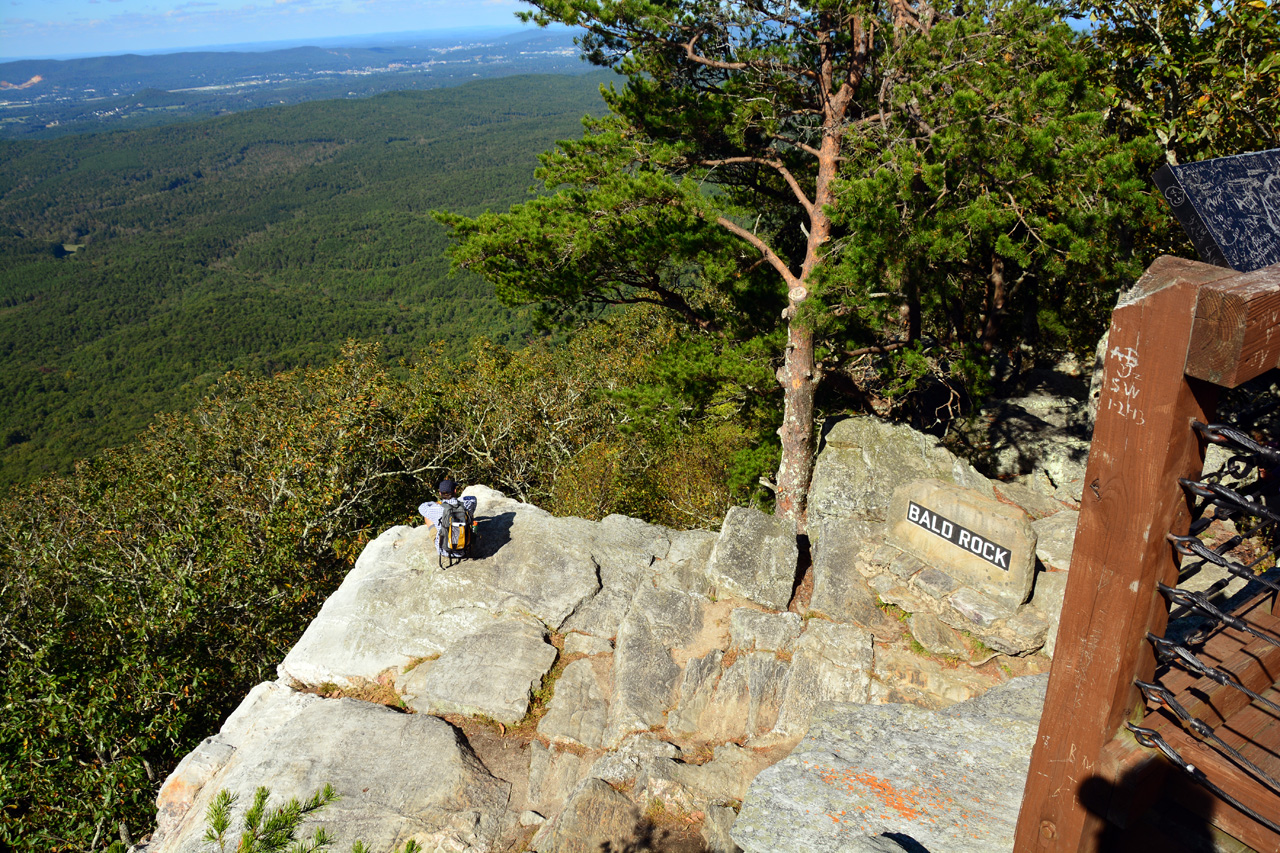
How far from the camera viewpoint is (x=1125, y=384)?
5.60 ft

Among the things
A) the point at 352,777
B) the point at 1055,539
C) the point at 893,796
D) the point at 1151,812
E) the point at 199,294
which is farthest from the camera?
the point at 199,294

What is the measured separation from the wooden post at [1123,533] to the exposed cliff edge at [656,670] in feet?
6.77

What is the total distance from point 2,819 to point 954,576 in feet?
34.8

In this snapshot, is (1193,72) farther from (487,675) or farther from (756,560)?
(487,675)

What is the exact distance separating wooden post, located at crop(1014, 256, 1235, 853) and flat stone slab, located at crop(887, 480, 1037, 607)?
5.00 metres

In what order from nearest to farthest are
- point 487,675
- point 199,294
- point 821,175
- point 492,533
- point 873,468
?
point 487,675 → point 821,175 → point 873,468 → point 492,533 → point 199,294

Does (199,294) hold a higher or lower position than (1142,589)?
lower

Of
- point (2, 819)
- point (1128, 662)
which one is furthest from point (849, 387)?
point (2, 819)

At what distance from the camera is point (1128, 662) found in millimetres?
1903

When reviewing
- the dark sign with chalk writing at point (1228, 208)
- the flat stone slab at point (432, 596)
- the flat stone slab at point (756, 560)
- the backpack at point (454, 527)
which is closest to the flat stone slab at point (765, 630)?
the flat stone slab at point (756, 560)

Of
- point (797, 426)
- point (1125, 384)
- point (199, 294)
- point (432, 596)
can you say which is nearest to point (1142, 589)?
point (1125, 384)

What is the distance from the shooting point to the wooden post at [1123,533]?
1619 mm

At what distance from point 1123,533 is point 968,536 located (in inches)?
221

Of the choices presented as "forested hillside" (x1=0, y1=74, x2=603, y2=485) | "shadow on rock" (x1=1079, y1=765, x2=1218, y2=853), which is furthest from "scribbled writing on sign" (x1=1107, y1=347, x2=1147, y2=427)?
"forested hillside" (x1=0, y1=74, x2=603, y2=485)
